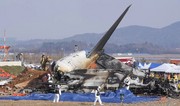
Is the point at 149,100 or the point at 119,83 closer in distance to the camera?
the point at 149,100

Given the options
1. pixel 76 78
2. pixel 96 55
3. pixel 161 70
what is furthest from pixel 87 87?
pixel 161 70

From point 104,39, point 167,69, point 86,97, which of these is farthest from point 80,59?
point 167,69

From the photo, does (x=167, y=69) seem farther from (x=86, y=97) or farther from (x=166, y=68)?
(x=86, y=97)

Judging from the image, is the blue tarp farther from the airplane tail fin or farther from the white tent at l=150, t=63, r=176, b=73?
the white tent at l=150, t=63, r=176, b=73

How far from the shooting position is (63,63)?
38.1m

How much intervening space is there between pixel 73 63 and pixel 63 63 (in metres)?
1.06

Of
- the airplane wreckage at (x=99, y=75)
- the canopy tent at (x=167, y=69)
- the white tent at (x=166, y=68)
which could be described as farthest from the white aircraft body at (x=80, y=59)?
the white tent at (x=166, y=68)

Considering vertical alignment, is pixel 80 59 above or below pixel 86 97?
above

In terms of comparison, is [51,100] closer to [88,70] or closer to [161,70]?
[88,70]

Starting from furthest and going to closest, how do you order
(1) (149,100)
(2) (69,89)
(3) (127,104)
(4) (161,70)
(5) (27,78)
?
(4) (161,70), (5) (27,78), (2) (69,89), (1) (149,100), (3) (127,104)

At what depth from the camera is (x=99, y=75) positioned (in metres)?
37.0

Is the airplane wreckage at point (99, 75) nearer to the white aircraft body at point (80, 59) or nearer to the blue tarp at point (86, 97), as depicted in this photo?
the white aircraft body at point (80, 59)

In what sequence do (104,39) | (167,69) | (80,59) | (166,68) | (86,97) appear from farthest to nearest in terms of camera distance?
1. (166,68)
2. (167,69)
3. (104,39)
4. (80,59)
5. (86,97)

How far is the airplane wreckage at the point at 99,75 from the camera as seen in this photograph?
36844 mm
